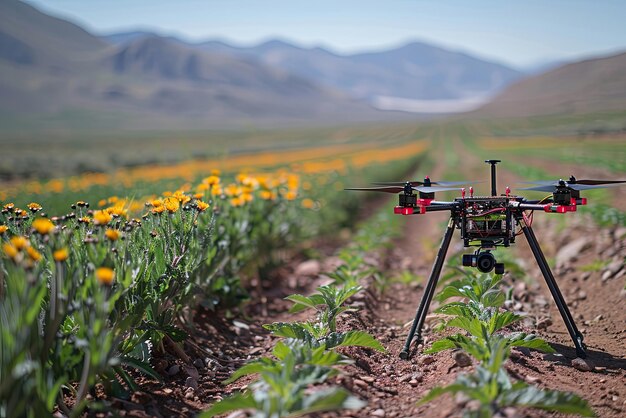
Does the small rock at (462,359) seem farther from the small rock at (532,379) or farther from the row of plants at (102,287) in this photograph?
the row of plants at (102,287)

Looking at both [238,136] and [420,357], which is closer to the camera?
[420,357]

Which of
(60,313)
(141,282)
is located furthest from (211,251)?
(60,313)

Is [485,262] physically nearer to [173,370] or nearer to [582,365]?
[582,365]

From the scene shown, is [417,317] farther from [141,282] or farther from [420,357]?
[141,282]

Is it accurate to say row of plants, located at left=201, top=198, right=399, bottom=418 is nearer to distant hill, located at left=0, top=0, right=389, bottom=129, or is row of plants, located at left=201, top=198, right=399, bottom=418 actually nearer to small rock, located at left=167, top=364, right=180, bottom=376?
small rock, located at left=167, top=364, right=180, bottom=376

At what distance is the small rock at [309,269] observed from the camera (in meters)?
7.54

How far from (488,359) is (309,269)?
4.63 m

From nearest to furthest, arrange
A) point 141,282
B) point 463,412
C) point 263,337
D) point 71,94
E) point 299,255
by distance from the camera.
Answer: point 463,412, point 141,282, point 263,337, point 299,255, point 71,94

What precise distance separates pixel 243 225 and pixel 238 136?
103m

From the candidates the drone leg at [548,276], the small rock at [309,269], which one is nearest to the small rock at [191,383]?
the drone leg at [548,276]

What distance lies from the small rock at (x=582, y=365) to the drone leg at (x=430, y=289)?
0.98m

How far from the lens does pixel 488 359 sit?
311 cm

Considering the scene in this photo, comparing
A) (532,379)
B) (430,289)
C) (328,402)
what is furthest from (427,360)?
(328,402)

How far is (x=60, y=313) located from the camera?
9.19 feet
